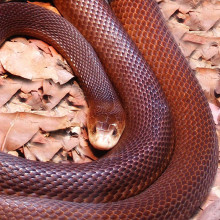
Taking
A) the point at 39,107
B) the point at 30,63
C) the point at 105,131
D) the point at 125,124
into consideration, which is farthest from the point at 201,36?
the point at 39,107

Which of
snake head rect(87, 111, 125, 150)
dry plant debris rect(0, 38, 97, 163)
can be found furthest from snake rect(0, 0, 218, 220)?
A: dry plant debris rect(0, 38, 97, 163)

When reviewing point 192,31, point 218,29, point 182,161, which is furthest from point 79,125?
point 218,29

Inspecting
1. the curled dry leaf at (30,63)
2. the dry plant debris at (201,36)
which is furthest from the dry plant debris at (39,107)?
the dry plant debris at (201,36)

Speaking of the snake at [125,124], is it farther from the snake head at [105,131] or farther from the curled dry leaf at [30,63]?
the curled dry leaf at [30,63]

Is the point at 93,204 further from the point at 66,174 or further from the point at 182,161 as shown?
the point at 182,161

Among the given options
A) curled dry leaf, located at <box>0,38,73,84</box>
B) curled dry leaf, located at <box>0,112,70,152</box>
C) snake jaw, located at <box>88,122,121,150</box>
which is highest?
curled dry leaf, located at <box>0,38,73,84</box>

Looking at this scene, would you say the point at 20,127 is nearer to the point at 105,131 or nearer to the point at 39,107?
the point at 39,107

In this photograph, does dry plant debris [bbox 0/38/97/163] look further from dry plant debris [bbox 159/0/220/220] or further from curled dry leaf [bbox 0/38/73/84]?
dry plant debris [bbox 159/0/220/220]
